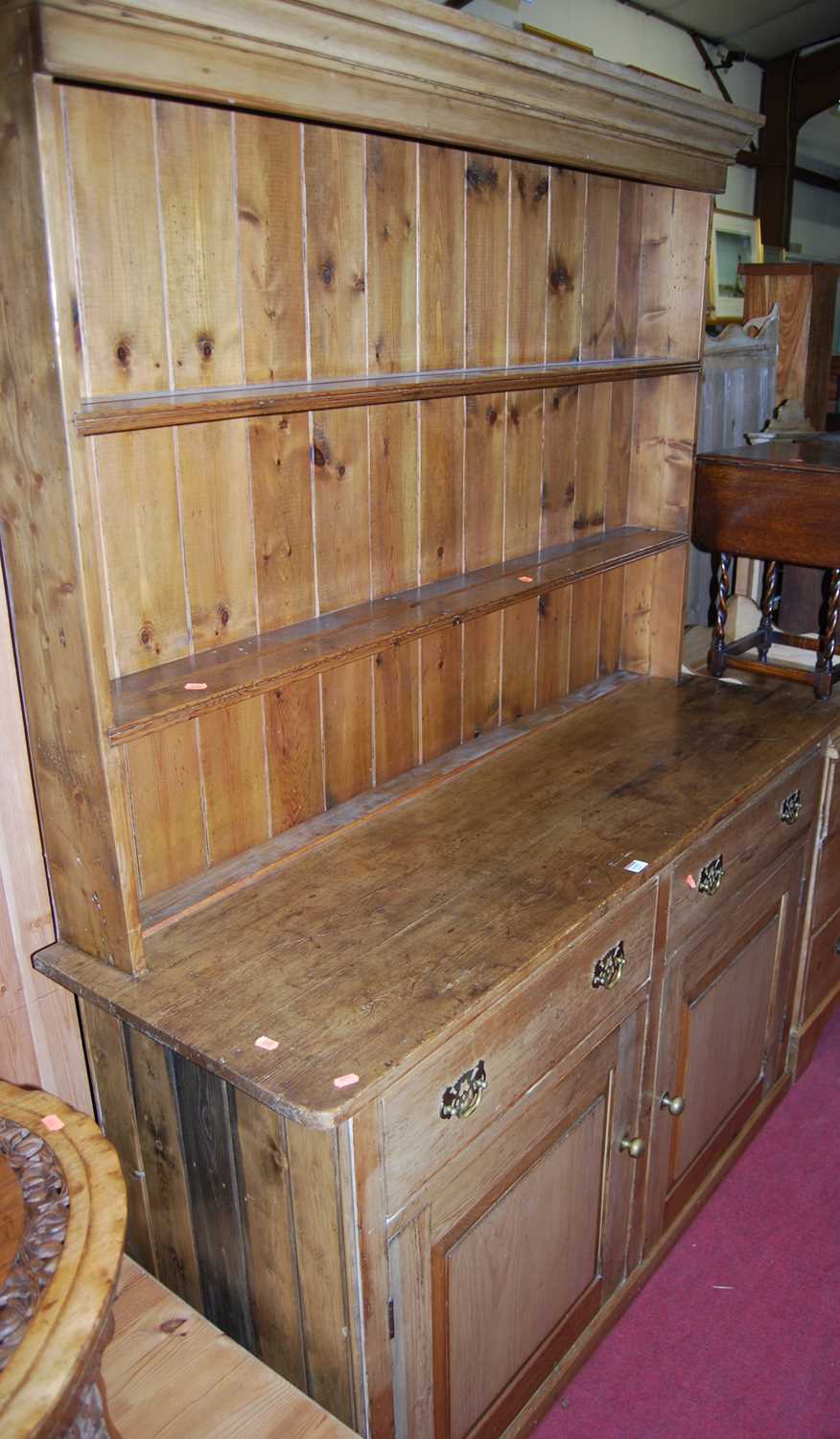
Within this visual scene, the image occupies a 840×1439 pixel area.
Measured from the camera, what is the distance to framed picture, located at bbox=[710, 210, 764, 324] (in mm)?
5927

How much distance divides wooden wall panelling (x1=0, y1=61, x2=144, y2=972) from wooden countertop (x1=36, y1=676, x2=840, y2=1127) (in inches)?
5.3

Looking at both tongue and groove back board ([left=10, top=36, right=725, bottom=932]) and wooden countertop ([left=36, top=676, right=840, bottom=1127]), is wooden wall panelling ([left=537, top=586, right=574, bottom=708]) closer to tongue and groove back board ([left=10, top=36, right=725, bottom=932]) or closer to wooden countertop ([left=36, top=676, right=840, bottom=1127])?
tongue and groove back board ([left=10, top=36, right=725, bottom=932])

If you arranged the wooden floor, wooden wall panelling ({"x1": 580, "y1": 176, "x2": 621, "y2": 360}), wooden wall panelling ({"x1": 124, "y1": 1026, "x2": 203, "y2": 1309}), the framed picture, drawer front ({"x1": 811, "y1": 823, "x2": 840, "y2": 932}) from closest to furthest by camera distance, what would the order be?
the wooden floor, wooden wall panelling ({"x1": 124, "y1": 1026, "x2": 203, "y2": 1309}), wooden wall panelling ({"x1": 580, "y1": 176, "x2": 621, "y2": 360}), drawer front ({"x1": 811, "y1": 823, "x2": 840, "y2": 932}), the framed picture

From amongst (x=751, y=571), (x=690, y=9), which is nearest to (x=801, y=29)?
(x=690, y=9)

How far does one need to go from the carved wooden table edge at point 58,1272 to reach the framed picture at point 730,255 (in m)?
5.61

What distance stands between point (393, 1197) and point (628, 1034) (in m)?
0.59

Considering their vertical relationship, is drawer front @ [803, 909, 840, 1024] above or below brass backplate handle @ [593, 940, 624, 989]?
below

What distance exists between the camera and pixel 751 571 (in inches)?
115

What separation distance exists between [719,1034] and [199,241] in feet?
5.38

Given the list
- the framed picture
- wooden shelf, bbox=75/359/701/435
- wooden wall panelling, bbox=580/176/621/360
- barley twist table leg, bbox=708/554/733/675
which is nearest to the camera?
wooden shelf, bbox=75/359/701/435

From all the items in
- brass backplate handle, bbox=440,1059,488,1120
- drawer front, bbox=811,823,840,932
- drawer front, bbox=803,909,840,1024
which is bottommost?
drawer front, bbox=803,909,840,1024

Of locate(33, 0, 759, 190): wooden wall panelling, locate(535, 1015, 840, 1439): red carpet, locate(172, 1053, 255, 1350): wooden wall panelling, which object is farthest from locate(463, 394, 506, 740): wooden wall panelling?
locate(535, 1015, 840, 1439): red carpet

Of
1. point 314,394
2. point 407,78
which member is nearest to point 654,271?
point 407,78

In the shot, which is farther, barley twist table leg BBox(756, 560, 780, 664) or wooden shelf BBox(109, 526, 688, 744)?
barley twist table leg BBox(756, 560, 780, 664)
